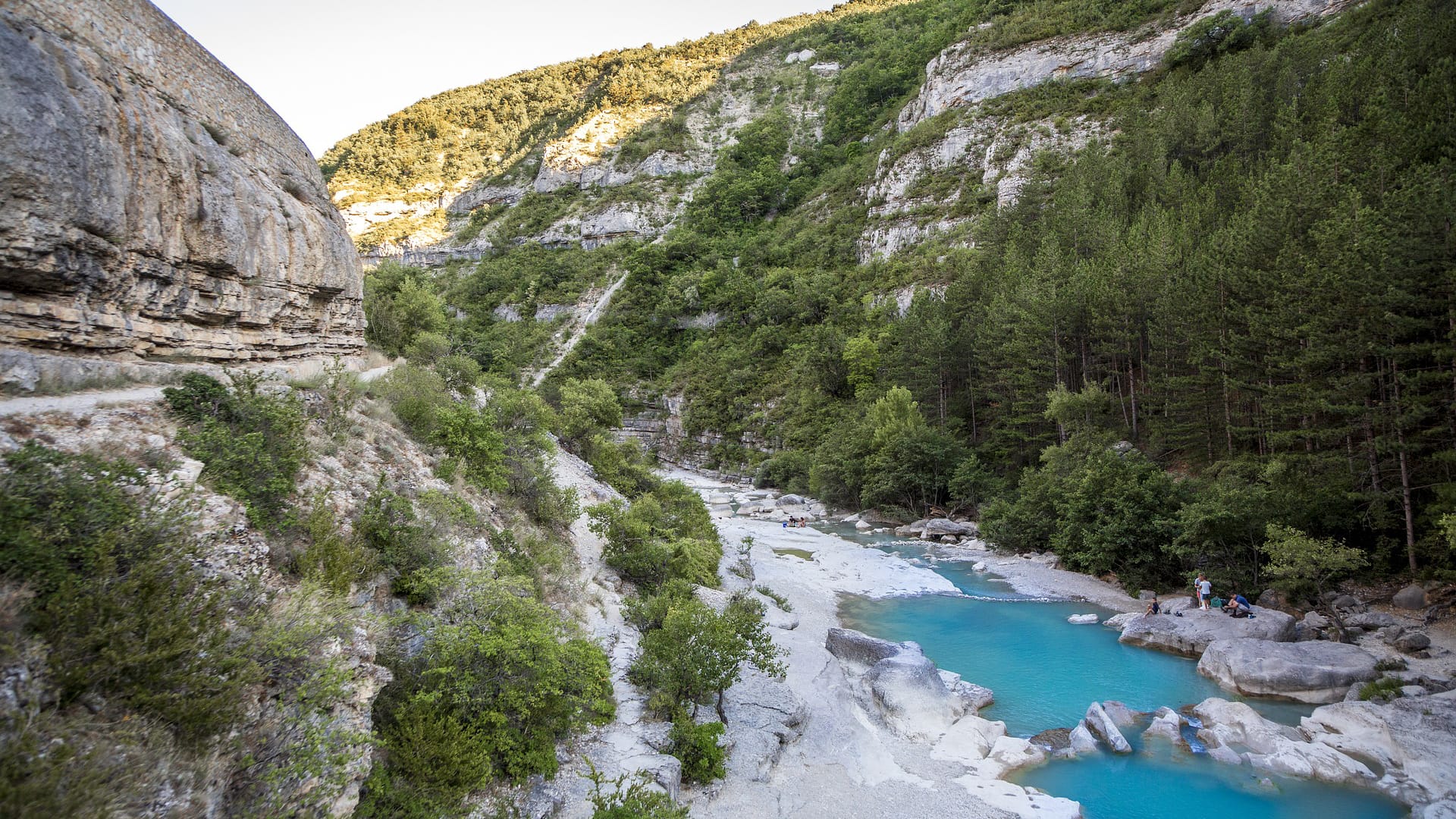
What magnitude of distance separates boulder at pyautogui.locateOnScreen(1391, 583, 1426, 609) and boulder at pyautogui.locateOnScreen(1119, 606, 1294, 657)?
10.2 feet

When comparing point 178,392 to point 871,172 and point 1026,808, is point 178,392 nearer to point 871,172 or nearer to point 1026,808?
point 1026,808

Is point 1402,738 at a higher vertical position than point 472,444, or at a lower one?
lower

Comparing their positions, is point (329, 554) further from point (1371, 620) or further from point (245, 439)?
point (1371, 620)

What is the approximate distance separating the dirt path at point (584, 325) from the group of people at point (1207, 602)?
224ft

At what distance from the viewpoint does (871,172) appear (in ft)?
270

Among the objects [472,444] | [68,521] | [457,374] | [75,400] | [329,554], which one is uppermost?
[457,374]

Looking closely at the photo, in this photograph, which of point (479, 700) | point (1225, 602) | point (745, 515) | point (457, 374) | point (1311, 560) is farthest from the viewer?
point (745, 515)

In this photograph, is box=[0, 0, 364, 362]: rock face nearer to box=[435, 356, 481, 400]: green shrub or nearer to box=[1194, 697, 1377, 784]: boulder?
box=[435, 356, 481, 400]: green shrub

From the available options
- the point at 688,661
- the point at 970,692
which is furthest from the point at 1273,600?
the point at 688,661

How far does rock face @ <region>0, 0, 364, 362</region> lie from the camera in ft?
26.8

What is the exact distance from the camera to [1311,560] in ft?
60.7

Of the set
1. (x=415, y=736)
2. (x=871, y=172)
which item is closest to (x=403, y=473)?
(x=415, y=736)

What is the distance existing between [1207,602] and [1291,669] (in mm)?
5592

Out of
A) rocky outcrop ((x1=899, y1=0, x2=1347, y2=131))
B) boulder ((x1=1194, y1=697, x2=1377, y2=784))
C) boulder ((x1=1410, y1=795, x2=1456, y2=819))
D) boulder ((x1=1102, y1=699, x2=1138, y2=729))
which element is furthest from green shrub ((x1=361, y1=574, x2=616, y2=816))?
rocky outcrop ((x1=899, y1=0, x2=1347, y2=131))
